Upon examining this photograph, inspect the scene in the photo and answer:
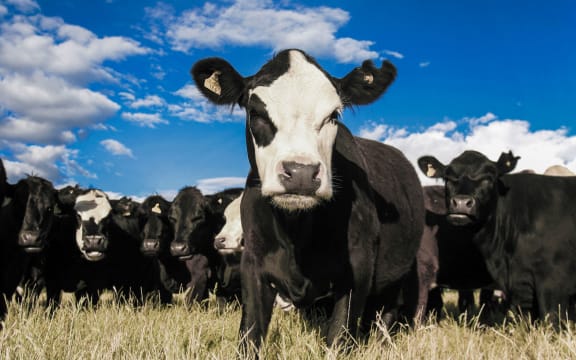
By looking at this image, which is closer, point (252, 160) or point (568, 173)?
point (252, 160)

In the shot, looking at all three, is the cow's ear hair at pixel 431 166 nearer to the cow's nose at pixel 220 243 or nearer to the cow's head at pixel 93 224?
the cow's nose at pixel 220 243

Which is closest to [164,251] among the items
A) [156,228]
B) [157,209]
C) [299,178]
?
[156,228]

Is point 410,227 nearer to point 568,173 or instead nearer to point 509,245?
point 509,245

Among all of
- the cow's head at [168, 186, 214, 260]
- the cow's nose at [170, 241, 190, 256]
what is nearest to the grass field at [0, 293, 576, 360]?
the cow's nose at [170, 241, 190, 256]

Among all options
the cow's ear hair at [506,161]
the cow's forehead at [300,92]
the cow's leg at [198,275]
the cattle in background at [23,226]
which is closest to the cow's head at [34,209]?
the cattle in background at [23,226]

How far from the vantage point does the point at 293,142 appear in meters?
3.38

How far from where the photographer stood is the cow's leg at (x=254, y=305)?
387cm

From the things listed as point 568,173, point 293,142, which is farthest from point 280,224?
point 568,173

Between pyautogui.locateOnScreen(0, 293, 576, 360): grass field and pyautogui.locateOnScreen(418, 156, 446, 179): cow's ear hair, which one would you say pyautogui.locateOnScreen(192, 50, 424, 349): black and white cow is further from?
pyautogui.locateOnScreen(418, 156, 446, 179): cow's ear hair

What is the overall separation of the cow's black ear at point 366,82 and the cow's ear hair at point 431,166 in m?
3.12

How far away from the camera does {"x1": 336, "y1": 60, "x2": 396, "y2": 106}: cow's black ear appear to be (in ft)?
13.8

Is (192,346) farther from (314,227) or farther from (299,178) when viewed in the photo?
(299,178)

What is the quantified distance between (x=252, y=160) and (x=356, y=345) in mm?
1584

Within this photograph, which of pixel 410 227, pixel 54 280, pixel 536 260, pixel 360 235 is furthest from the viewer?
pixel 54 280
